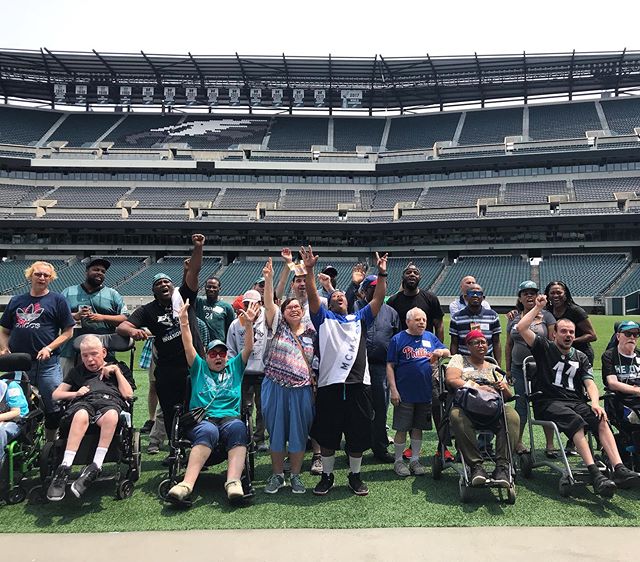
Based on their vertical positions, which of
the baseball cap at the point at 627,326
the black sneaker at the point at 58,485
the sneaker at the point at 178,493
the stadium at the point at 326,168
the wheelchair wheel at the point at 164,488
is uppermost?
the stadium at the point at 326,168

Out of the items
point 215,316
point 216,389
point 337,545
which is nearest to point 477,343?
point 337,545

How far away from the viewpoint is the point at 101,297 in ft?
19.2

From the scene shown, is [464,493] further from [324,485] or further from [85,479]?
[85,479]

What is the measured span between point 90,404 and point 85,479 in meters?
0.77

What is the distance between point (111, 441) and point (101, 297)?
1900mm

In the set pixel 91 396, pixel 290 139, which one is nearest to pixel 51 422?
pixel 91 396

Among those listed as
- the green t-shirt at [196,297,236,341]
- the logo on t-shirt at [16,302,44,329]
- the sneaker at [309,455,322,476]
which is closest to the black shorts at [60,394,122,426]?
the logo on t-shirt at [16,302,44,329]

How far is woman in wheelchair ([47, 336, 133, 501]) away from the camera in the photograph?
14.3 ft

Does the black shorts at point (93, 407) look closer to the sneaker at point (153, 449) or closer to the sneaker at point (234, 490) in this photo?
the sneaker at point (234, 490)

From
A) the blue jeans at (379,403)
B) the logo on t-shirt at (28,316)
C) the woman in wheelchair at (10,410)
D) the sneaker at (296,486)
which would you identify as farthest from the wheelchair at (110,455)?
the blue jeans at (379,403)

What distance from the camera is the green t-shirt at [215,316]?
6648 millimetres

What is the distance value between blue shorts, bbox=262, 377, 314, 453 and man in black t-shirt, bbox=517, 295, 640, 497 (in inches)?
101

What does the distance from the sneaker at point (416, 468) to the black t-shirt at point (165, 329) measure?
274 centimetres

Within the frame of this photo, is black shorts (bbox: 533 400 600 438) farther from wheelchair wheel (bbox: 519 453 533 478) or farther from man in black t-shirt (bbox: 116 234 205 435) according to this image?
man in black t-shirt (bbox: 116 234 205 435)
